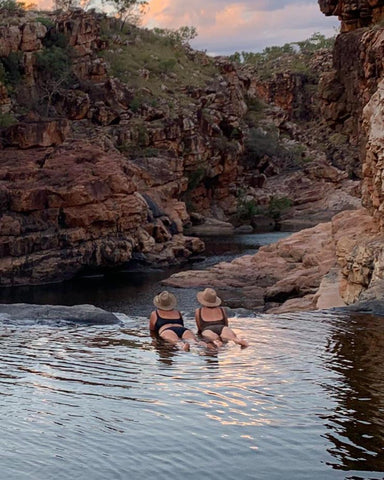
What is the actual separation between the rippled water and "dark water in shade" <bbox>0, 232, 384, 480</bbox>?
14 millimetres

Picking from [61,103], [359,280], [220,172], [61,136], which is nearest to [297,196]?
[220,172]

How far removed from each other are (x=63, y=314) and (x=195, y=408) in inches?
278

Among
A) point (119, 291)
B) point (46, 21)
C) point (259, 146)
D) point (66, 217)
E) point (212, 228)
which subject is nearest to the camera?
point (119, 291)

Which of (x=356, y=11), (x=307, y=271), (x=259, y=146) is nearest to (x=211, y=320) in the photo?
(x=307, y=271)

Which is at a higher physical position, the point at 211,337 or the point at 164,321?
the point at 164,321

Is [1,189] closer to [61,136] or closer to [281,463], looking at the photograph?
[61,136]

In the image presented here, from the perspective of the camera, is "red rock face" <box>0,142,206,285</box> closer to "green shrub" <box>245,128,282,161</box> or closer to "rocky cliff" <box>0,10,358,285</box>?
"rocky cliff" <box>0,10,358,285</box>

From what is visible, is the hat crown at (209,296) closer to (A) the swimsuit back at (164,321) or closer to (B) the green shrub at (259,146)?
(A) the swimsuit back at (164,321)

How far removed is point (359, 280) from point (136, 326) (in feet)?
16.9

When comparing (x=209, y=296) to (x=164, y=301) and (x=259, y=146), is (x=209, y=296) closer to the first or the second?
(x=164, y=301)

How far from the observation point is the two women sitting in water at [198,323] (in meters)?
11.2


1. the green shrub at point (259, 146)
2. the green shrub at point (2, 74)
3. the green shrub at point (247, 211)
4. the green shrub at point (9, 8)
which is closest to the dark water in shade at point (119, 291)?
the green shrub at point (2, 74)

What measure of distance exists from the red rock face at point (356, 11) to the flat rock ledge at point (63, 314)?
17.5 meters

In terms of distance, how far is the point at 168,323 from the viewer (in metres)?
11.9
